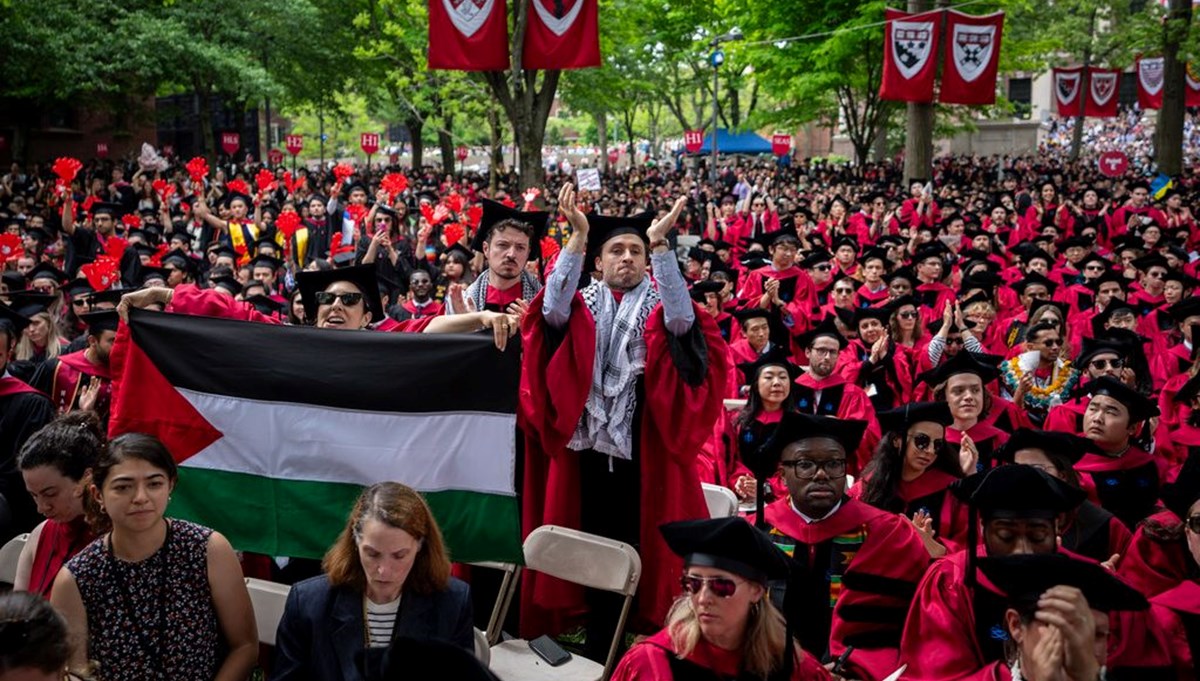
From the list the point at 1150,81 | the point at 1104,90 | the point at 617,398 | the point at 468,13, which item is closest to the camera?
the point at 617,398

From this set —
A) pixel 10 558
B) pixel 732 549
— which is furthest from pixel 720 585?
pixel 10 558

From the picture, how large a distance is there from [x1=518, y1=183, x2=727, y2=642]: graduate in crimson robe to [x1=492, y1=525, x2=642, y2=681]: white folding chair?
1.56 feet

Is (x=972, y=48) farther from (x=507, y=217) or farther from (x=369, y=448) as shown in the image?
(x=369, y=448)

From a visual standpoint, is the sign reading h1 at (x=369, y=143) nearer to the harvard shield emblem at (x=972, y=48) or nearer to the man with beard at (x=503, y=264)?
the harvard shield emblem at (x=972, y=48)

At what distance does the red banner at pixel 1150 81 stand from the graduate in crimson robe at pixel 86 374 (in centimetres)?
2934

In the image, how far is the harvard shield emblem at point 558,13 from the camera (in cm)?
1750

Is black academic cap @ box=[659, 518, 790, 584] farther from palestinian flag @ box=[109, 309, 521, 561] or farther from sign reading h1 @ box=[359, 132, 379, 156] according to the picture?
sign reading h1 @ box=[359, 132, 379, 156]

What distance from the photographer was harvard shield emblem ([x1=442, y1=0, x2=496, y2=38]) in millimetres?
16766

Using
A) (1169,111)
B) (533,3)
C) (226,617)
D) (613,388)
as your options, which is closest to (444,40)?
(533,3)

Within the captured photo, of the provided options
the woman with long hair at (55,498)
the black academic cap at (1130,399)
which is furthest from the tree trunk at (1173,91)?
the woman with long hair at (55,498)

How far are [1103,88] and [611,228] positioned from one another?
30.1 meters

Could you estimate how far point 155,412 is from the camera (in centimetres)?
518

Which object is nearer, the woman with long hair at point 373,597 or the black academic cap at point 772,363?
the woman with long hair at point 373,597

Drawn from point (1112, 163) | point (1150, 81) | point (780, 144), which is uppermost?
point (1150, 81)
